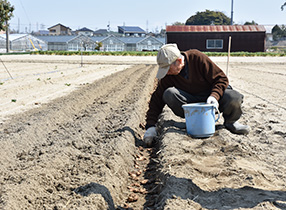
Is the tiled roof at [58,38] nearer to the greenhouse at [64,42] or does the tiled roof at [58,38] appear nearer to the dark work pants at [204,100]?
the greenhouse at [64,42]

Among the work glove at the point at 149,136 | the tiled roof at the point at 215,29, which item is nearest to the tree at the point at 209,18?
the tiled roof at the point at 215,29

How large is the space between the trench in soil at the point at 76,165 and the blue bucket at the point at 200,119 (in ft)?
2.35

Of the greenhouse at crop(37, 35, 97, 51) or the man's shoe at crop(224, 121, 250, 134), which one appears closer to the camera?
the man's shoe at crop(224, 121, 250, 134)

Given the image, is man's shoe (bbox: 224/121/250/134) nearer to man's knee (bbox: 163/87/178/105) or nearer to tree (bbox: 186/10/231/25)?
man's knee (bbox: 163/87/178/105)

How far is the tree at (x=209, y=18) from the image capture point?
81.8 meters

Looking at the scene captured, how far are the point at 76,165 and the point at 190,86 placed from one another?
2.12 meters

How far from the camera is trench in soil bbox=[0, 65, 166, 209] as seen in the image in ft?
11.2

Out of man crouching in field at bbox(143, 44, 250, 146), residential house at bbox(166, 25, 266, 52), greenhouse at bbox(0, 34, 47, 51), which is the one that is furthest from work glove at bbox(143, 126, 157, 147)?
greenhouse at bbox(0, 34, 47, 51)

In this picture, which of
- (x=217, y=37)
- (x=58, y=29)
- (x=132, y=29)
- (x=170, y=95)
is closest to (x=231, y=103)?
(x=170, y=95)

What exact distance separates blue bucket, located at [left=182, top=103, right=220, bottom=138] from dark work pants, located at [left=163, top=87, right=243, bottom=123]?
0.36m

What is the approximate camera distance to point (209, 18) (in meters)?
81.8

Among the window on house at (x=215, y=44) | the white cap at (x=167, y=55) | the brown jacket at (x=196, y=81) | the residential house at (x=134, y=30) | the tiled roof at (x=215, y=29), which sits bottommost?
the brown jacket at (x=196, y=81)

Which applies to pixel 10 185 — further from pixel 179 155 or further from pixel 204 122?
pixel 204 122

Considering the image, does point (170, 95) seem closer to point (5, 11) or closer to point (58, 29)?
point (5, 11)
